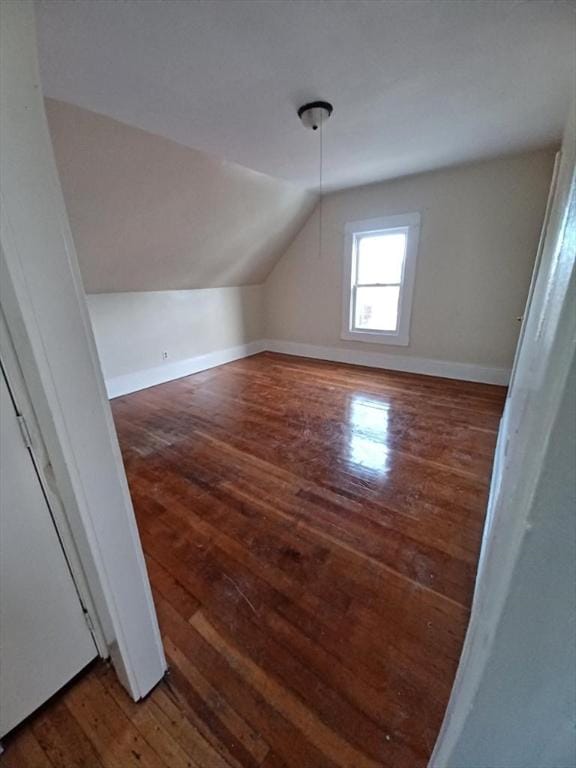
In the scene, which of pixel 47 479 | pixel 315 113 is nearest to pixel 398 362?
pixel 315 113

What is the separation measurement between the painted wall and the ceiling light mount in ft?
6.49

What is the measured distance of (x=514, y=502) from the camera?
313mm

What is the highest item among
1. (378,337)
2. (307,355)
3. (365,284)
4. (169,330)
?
(365,284)

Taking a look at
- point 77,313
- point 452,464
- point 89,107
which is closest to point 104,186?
point 89,107

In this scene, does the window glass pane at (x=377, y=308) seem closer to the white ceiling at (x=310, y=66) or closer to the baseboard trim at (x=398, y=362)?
the baseboard trim at (x=398, y=362)

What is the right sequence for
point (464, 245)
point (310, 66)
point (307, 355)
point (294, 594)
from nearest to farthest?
point (294, 594)
point (310, 66)
point (464, 245)
point (307, 355)

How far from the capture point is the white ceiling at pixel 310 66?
1.23 metres

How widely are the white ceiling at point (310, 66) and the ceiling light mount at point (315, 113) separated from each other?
6cm

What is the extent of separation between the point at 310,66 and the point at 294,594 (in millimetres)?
2496

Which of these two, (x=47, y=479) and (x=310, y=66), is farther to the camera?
(x=310, y=66)

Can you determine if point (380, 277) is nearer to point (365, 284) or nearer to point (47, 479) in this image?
point (365, 284)

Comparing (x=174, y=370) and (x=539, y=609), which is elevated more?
(x=539, y=609)

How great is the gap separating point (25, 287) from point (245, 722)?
1.32 m

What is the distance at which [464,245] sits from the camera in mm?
3305
